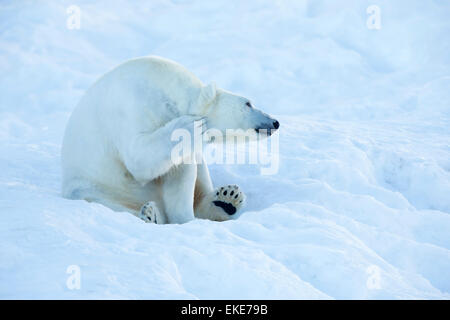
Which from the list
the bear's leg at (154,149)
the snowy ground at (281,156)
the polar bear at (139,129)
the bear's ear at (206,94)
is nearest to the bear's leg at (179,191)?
the polar bear at (139,129)

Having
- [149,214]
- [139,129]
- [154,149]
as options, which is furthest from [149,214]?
[139,129]

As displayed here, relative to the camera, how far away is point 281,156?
5.29 m

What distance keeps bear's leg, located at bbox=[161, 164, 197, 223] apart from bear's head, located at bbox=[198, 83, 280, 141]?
37 cm

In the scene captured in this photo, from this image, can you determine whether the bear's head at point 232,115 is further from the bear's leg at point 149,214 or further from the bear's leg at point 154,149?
the bear's leg at point 149,214

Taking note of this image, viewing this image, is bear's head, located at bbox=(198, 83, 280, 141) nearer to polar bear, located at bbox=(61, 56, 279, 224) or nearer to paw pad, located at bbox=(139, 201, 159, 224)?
polar bear, located at bbox=(61, 56, 279, 224)

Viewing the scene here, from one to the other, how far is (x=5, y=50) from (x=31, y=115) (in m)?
2.00

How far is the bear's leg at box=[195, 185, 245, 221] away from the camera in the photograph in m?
4.27

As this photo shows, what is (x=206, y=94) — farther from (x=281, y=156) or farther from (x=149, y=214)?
(x=281, y=156)

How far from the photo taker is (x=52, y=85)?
878 cm

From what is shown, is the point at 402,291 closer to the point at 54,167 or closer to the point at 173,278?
the point at 173,278

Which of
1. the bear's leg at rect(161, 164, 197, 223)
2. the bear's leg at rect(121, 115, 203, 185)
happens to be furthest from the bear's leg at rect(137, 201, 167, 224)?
the bear's leg at rect(161, 164, 197, 223)

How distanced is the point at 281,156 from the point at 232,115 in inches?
57.8

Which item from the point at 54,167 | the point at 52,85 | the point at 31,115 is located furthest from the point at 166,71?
the point at 52,85
